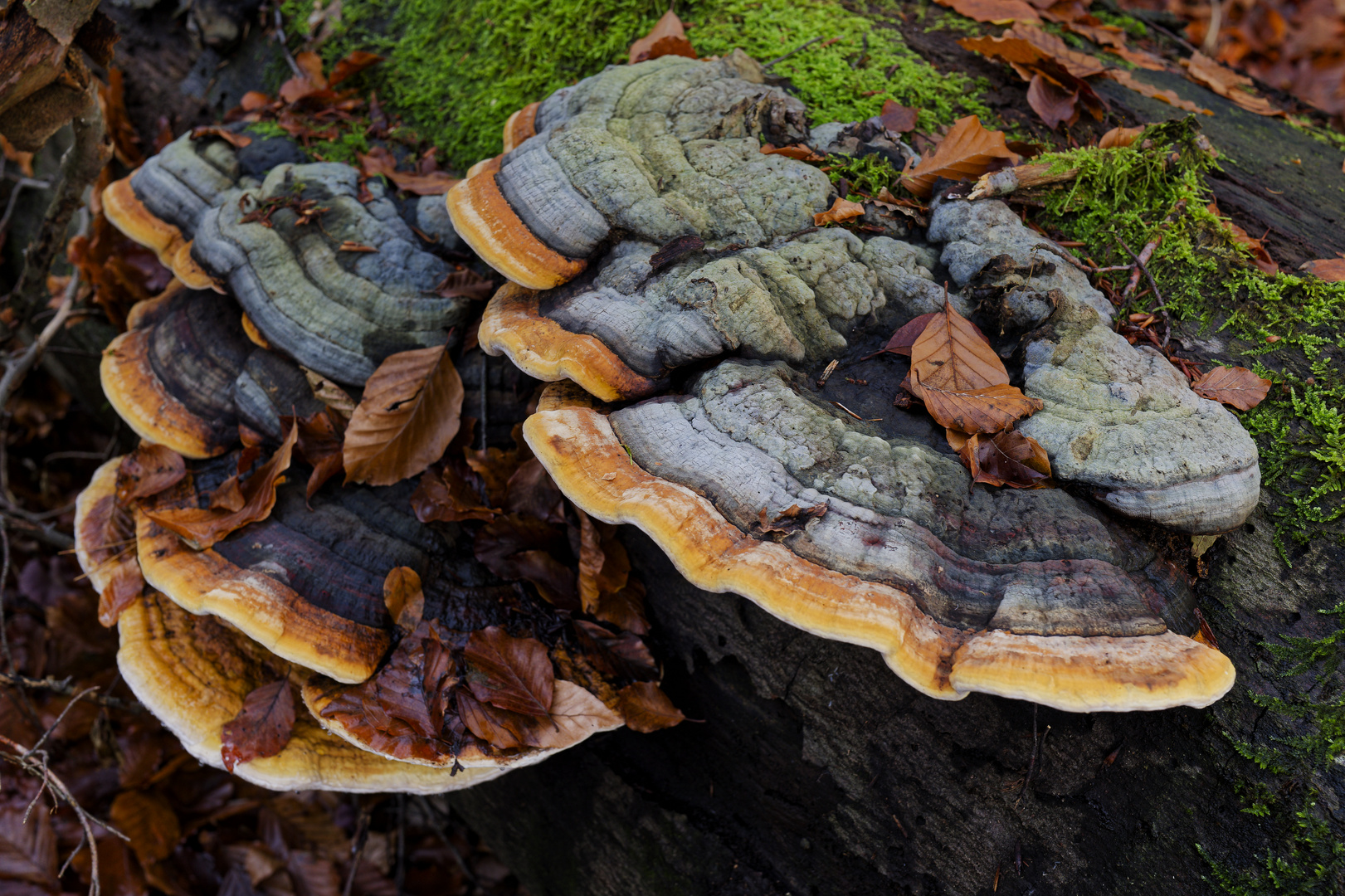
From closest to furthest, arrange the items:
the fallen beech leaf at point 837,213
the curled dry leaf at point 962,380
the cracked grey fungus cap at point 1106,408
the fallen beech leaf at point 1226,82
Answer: the cracked grey fungus cap at point 1106,408, the curled dry leaf at point 962,380, the fallen beech leaf at point 837,213, the fallen beech leaf at point 1226,82

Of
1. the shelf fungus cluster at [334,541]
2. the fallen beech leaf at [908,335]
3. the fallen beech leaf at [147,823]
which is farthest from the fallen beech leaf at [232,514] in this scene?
the fallen beech leaf at [147,823]

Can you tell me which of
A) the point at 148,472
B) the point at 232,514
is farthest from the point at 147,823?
the point at 232,514

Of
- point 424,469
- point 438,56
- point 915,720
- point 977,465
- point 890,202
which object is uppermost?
point 438,56

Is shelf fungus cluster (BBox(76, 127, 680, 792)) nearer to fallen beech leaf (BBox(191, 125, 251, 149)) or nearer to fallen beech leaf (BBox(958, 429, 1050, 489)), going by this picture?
fallen beech leaf (BBox(191, 125, 251, 149))

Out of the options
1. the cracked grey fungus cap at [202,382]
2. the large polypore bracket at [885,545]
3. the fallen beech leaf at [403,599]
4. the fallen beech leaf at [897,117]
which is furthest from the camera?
the fallen beech leaf at [897,117]

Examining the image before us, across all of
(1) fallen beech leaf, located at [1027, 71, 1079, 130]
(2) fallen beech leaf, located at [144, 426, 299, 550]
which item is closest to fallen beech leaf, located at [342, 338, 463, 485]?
(2) fallen beech leaf, located at [144, 426, 299, 550]

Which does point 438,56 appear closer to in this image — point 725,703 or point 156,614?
point 156,614

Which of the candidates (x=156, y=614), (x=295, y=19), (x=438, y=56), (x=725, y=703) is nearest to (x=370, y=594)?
(x=156, y=614)

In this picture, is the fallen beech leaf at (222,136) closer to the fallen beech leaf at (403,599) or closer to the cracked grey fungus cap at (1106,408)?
the fallen beech leaf at (403,599)
